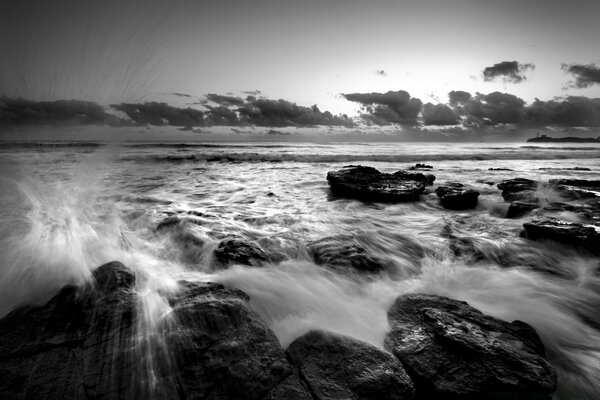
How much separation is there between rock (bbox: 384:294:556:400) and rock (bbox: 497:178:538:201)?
699 centimetres

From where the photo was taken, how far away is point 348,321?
315 centimetres

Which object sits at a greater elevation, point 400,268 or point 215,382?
point 215,382

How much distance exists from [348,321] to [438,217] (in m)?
5.26

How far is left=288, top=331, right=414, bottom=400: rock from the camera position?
80.5 inches

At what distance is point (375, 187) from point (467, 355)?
7.16 m

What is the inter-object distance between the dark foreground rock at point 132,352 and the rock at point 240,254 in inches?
55.1

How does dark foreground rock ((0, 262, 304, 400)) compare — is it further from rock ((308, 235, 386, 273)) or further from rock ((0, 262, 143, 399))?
rock ((308, 235, 386, 273))

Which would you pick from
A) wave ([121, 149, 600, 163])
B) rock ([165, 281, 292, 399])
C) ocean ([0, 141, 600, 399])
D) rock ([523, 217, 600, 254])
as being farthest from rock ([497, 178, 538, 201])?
wave ([121, 149, 600, 163])

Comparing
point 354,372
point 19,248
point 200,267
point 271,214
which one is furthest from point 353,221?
point 19,248

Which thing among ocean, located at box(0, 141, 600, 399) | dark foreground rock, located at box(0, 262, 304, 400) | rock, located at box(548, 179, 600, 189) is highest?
rock, located at box(548, 179, 600, 189)

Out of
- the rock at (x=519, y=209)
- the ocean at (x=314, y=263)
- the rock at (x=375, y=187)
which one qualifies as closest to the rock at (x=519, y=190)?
the ocean at (x=314, y=263)

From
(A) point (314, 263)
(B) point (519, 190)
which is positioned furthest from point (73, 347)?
(B) point (519, 190)

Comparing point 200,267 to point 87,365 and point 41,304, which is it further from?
point 87,365

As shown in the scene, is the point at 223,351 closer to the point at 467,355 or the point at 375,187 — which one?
the point at 467,355
